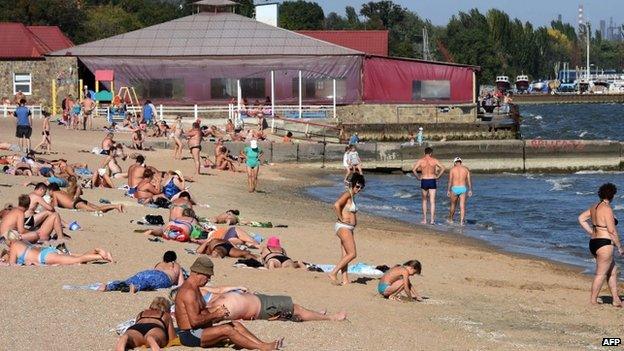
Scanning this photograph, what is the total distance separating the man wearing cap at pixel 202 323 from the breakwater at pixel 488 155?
2776 cm

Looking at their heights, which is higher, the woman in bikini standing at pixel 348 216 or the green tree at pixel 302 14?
the green tree at pixel 302 14

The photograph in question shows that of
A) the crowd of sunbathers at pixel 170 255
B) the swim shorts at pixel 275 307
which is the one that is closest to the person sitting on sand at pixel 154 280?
the crowd of sunbathers at pixel 170 255

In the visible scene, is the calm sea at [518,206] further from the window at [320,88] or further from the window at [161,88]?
the window at [161,88]

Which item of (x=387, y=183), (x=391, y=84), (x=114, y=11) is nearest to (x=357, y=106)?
(x=391, y=84)

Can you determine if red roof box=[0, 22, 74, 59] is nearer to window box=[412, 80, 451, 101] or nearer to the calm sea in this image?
window box=[412, 80, 451, 101]

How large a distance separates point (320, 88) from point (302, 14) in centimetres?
5433

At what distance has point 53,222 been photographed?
1731cm

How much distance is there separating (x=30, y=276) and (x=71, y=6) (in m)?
63.0

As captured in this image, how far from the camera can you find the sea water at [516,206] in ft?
75.2

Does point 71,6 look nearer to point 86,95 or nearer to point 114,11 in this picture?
point 114,11

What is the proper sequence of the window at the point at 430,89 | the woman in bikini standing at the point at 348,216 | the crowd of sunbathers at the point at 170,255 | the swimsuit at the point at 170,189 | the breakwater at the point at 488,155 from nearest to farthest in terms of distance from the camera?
the crowd of sunbathers at the point at 170,255
the woman in bikini standing at the point at 348,216
the swimsuit at the point at 170,189
the breakwater at the point at 488,155
the window at the point at 430,89

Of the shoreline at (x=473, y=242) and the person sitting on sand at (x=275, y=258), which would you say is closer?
the person sitting on sand at (x=275, y=258)

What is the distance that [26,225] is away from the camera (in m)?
17.3

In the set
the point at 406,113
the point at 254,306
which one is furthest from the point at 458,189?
the point at 406,113
